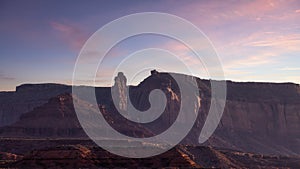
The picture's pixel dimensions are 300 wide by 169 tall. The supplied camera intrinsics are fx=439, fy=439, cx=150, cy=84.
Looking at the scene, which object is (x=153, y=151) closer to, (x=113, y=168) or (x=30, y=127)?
(x=113, y=168)

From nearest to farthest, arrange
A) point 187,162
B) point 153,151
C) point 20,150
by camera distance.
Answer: point 187,162 < point 153,151 < point 20,150

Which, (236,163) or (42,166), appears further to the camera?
(236,163)

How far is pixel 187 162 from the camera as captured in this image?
9369 cm

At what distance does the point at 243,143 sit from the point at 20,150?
107518mm

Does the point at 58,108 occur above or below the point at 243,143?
above

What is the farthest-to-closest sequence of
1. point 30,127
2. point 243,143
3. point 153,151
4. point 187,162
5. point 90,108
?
point 243,143, point 90,108, point 30,127, point 153,151, point 187,162

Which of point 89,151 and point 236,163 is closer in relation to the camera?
point 89,151

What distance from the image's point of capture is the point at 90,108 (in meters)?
178

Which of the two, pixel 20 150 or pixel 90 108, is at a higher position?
pixel 90 108

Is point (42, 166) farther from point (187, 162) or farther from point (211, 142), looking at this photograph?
point (211, 142)

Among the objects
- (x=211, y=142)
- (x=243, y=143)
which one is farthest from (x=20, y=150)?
(x=243, y=143)

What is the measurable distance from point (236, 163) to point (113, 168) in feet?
170

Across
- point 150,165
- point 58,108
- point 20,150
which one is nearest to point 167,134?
point 58,108

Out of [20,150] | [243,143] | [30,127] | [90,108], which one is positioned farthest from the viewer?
[243,143]
